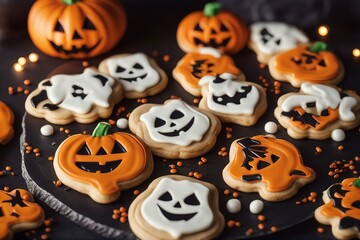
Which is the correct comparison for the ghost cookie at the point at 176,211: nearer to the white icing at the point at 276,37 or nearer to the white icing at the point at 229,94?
the white icing at the point at 229,94

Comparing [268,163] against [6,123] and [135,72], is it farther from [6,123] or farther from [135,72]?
[6,123]

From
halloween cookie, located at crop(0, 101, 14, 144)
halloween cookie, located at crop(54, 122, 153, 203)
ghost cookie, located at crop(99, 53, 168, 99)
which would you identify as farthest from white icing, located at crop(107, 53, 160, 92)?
halloween cookie, located at crop(0, 101, 14, 144)

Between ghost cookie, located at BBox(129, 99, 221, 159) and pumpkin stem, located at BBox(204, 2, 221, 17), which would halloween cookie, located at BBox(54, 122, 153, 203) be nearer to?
ghost cookie, located at BBox(129, 99, 221, 159)

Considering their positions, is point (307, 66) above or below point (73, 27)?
below

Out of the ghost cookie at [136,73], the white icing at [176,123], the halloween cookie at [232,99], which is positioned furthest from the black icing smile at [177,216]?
the ghost cookie at [136,73]

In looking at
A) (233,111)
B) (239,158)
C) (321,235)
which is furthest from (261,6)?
(321,235)

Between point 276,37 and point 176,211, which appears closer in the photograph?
point 176,211

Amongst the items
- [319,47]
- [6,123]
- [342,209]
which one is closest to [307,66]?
[319,47]

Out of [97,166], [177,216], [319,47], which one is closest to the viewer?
[177,216]
